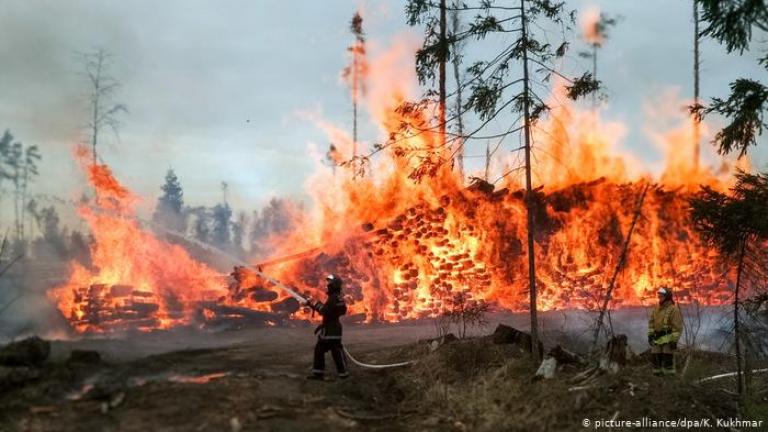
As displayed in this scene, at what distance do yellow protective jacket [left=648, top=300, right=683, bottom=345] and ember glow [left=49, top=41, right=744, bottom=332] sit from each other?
10.0m

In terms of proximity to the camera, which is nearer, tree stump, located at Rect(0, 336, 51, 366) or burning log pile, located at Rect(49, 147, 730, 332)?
tree stump, located at Rect(0, 336, 51, 366)

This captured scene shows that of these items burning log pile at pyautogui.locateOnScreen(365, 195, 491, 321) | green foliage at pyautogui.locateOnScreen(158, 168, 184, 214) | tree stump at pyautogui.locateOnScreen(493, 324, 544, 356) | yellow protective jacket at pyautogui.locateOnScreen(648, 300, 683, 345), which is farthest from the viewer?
green foliage at pyautogui.locateOnScreen(158, 168, 184, 214)

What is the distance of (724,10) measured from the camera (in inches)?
296

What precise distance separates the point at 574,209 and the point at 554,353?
15141mm

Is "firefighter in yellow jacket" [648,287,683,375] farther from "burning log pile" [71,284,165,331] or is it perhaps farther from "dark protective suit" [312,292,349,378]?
"burning log pile" [71,284,165,331]

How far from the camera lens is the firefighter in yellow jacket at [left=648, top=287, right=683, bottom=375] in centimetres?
994

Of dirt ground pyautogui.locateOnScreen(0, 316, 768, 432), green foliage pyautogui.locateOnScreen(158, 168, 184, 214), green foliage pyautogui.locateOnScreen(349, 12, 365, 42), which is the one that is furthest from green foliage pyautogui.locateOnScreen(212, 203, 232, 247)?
dirt ground pyautogui.locateOnScreen(0, 316, 768, 432)

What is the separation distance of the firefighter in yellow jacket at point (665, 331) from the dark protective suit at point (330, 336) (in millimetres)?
5890

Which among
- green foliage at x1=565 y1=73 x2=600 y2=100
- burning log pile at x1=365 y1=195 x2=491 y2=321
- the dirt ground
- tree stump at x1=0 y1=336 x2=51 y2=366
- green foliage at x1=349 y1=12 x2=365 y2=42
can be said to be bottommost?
the dirt ground

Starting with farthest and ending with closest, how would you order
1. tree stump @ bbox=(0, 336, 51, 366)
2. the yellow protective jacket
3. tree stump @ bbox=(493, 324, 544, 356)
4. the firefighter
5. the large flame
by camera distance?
the large flame → tree stump @ bbox=(493, 324, 544, 356) → the yellow protective jacket → the firefighter → tree stump @ bbox=(0, 336, 51, 366)

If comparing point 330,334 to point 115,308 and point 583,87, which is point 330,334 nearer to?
point 583,87

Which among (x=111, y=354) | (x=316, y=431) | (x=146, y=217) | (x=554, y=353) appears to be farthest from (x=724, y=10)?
(x=146, y=217)

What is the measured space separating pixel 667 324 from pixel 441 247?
41.4ft

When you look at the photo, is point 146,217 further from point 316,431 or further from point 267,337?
point 316,431
